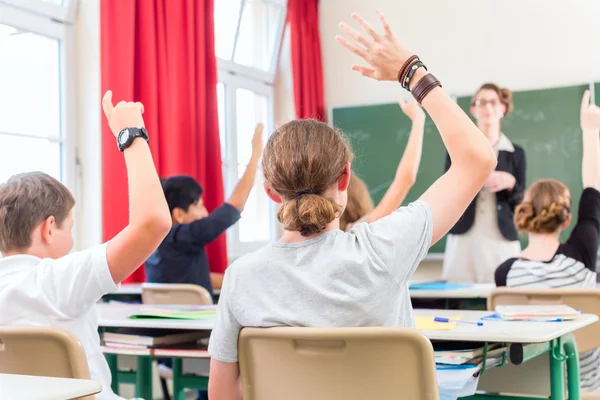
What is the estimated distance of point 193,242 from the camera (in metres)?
3.85

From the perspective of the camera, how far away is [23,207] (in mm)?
1791

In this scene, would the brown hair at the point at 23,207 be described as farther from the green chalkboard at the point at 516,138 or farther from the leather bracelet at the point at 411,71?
the green chalkboard at the point at 516,138

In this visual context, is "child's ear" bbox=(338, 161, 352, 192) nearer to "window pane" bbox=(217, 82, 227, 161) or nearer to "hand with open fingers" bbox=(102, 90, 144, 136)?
"hand with open fingers" bbox=(102, 90, 144, 136)

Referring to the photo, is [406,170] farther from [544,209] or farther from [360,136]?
[360,136]

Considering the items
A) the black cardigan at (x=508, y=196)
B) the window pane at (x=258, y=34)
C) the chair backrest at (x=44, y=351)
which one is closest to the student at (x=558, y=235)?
the black cardigan at (x=508, y=196)

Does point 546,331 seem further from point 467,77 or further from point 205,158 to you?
point 467,77

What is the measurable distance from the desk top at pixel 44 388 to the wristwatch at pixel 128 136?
0.58 meters

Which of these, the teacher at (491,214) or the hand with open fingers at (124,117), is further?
the teacher at (491,214)

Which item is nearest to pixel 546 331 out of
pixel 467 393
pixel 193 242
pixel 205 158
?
pixel 467 393

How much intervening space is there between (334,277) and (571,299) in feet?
5.17

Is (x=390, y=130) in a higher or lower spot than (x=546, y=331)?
higher

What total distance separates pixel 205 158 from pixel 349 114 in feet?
5.68

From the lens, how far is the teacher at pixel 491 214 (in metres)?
4.55

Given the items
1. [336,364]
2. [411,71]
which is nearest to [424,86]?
[411,71]
